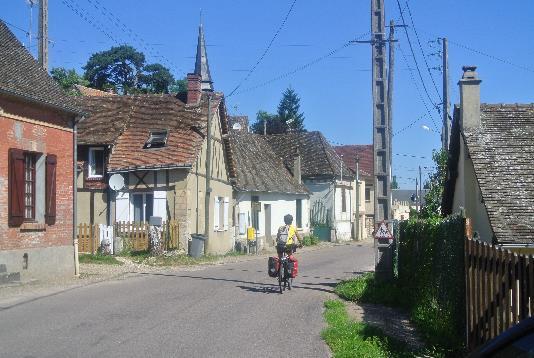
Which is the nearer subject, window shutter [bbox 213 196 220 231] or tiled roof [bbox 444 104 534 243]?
tiled roof [bbox 444 104 534 243]

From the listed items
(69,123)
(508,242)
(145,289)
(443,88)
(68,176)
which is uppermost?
(443,88)

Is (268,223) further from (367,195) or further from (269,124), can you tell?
(269,124)

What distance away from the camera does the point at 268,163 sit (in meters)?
42.8

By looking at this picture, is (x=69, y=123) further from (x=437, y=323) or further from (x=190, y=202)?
(x=437, y=323)

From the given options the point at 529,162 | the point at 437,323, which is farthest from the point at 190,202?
the point at 437,323

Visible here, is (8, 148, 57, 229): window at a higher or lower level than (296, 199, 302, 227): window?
higher

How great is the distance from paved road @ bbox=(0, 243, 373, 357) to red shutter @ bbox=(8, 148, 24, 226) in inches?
102

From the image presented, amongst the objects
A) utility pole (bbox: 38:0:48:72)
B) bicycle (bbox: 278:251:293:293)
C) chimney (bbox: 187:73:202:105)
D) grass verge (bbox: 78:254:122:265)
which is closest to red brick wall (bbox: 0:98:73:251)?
utility pole (bbox: 38:0:48:72)

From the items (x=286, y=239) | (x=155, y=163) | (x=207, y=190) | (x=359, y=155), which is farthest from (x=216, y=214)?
(x=359, y=155)

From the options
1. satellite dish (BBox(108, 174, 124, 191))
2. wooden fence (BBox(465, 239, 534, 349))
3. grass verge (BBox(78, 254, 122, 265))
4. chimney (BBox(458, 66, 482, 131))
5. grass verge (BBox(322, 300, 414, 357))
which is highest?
chimney (BBox(458, 66, 482, 131))

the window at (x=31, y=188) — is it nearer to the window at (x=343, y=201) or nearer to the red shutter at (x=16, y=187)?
the red shutter at (x=16, y=187)

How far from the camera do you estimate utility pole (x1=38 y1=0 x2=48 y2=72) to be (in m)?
22.0

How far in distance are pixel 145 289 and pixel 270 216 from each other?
22993 mm

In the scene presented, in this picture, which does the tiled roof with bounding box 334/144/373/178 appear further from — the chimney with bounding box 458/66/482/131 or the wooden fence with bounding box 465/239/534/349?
the wooden fence with bounding box 465/239/534/349
